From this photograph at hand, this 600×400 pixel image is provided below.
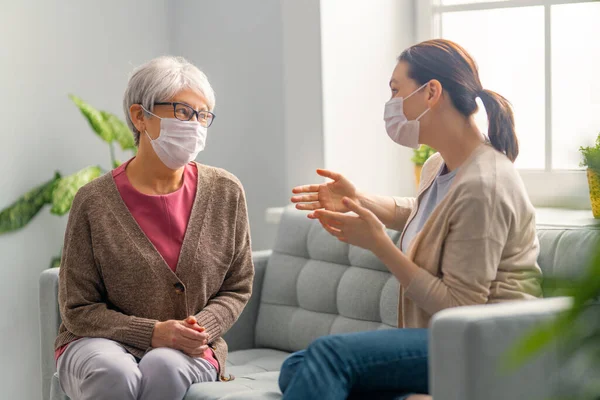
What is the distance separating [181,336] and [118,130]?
1412 mm

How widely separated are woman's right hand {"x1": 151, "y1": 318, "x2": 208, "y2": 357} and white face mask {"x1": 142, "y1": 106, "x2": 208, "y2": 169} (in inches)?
17.6

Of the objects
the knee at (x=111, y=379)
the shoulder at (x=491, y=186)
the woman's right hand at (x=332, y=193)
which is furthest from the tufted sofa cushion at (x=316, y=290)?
the knee at (x=111, y=379)

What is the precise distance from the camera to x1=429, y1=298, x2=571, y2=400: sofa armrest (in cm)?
139

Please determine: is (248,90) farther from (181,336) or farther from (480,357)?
(480,357)

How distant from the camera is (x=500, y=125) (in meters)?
1.87

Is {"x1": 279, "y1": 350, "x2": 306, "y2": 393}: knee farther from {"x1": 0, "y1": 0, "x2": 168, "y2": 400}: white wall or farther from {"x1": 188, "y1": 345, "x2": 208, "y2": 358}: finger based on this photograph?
{"x1": 0, "y1": 0, "x2": 168, "y2": 400}: white wall

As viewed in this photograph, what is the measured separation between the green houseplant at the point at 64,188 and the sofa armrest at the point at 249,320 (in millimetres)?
815

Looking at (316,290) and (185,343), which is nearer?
(185,343)

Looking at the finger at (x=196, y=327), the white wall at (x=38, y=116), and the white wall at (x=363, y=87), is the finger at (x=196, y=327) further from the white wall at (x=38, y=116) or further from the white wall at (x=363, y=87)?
the white wall at (x=38, y=116)

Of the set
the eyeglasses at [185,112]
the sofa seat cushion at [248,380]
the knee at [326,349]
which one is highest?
the eyeglasses at [185,112]

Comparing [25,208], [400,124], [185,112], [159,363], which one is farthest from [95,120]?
[400,124]

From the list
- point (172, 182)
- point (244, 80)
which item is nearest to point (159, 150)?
point (172, 182)

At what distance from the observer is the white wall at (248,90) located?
337 cm

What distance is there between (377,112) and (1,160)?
1.48 metres
